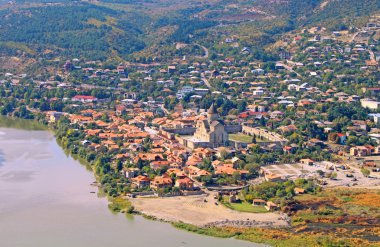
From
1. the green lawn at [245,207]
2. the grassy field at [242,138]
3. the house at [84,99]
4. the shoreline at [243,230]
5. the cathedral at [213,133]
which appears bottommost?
the shoreline at [243,230]

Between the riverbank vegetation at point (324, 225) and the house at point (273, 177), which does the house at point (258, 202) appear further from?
the house at point (273, 177)

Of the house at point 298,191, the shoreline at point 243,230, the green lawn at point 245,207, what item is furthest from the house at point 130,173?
the house at point 298,191

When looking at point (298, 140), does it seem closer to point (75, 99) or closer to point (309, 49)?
point (75, 99)

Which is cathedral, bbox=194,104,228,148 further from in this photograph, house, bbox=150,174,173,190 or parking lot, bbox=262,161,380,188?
house, bbox=150,174,173,190

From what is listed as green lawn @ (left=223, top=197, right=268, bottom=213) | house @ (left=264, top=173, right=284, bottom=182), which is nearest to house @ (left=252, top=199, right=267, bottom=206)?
Answer: green lawn @ (left=223, top=197, right=268, bottom=213)

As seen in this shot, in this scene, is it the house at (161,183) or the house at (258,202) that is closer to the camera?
the house at (258,202)

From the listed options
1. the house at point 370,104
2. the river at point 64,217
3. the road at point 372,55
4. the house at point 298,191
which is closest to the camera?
the river at point 64,217
